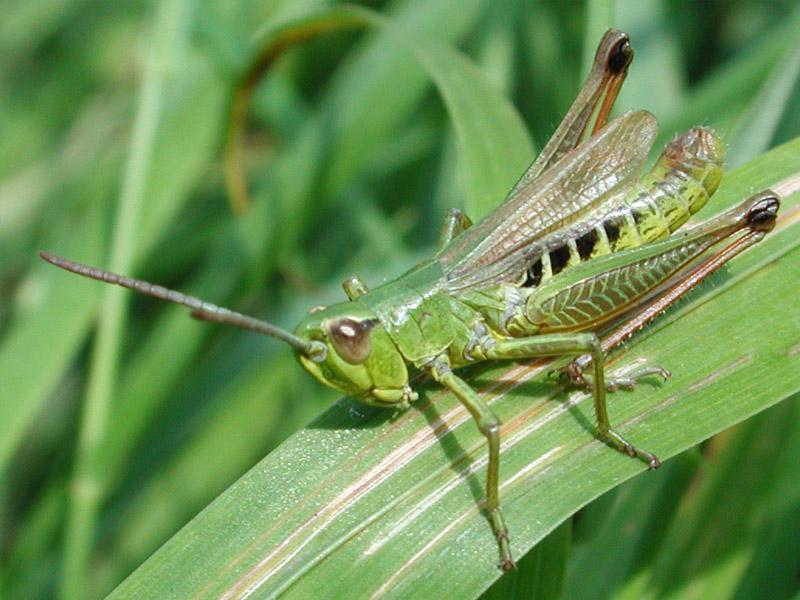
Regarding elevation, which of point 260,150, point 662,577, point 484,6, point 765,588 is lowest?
point 765,588

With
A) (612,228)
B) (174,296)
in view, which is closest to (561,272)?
(612,228)

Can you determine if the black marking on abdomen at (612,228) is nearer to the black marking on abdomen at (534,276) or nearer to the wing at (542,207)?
the wing at (542,207)

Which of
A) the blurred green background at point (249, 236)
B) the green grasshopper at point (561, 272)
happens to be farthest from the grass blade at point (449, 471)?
the blurred green background at point (249, 236)

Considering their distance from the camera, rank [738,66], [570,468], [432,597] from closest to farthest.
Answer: [432,597] → [570,468] → [738,66]

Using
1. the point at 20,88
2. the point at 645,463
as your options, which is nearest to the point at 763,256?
the point at 645,463

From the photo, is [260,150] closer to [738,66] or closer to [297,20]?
[297,20]

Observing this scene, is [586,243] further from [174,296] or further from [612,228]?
[174,296]
